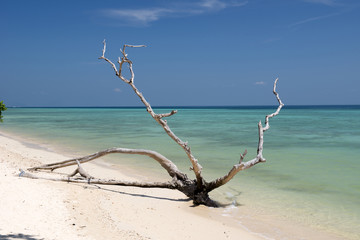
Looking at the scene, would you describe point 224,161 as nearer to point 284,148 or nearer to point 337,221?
point 284,148

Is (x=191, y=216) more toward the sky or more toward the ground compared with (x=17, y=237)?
more toward the ground

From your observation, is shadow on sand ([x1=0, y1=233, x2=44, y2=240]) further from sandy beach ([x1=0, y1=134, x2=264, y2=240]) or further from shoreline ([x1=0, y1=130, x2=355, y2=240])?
shoreline ([x1=0, y1=130, x2=355, y2=240])

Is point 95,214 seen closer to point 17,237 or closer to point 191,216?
point 17,237

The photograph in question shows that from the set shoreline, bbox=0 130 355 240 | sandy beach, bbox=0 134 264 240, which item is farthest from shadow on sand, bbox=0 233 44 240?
shoreline, bbox=0 130 355 240

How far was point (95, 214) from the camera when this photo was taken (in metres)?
5.71

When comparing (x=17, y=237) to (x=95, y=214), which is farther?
(x=95, y=214)

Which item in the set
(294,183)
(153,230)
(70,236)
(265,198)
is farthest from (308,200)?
(70,236)

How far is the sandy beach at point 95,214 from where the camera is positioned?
15.8ft

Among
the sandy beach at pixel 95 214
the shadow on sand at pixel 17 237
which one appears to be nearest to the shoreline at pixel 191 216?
the sandy beach at pixel 95 214

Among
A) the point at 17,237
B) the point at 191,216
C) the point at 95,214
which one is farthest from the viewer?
the point at 191,216

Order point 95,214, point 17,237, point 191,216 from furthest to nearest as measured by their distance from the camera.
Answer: point 191,216 → point 95,214 → point 17,237

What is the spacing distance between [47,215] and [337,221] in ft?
18.1

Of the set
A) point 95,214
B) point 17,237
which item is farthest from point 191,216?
point 17,237

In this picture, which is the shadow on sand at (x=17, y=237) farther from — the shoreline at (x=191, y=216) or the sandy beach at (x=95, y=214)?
the shoreline at (x=191, y=216)
